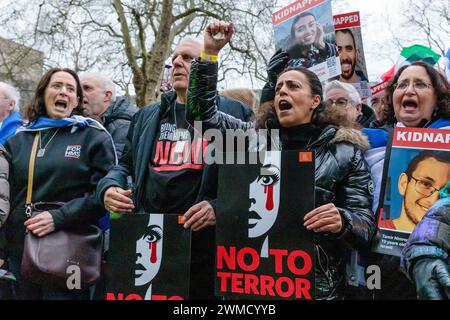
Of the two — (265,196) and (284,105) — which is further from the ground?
(284,105)

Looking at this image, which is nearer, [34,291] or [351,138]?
[351,138]

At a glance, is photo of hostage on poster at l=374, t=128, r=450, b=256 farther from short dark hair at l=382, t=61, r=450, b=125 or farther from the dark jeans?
the dark jeans

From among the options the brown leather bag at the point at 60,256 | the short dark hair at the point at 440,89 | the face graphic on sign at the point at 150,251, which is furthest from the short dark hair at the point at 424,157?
the brown leather bag at the point at 60,256

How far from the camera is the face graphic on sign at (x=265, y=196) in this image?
243cm

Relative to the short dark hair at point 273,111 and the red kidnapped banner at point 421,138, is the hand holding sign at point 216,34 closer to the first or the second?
the short dark hair at point 273,111

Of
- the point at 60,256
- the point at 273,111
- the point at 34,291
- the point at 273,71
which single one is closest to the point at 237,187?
the point at 273,111

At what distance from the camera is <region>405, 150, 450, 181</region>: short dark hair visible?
229 cm

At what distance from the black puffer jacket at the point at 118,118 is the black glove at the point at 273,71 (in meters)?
1.24

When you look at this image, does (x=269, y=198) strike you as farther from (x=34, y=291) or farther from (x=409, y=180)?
(x=34, y=291)

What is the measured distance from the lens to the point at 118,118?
13.1 ft

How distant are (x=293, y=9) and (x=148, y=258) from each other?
5.35ft

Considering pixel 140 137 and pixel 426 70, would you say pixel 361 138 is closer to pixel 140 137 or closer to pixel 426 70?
pixel 426 70

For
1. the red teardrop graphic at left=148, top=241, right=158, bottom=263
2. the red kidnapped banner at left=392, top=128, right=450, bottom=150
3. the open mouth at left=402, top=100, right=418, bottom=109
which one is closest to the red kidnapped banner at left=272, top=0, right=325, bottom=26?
the open mouth at left=402, top=100, right=418, bottom=109
